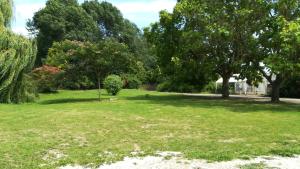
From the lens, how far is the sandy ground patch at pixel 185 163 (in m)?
8.46

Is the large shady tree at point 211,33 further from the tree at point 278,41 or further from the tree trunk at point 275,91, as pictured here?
the tree trunk at point 275,91

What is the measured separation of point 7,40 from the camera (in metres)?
23.5

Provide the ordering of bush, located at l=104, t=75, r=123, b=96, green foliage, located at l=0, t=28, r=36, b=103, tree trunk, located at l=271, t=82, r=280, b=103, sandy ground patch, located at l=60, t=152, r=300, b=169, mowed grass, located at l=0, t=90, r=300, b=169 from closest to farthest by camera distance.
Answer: sandy ground patch, located at l=60, t=152, r=300, b=169
mowed grass, located at l=0, t=90, r=300, b=169
green foliage, located at l=0, t=28, r=36, b=103
tree trunk, located at l=271, t=82, r=280, b=103
bush, located at l=104, t=75, r=123, b=96

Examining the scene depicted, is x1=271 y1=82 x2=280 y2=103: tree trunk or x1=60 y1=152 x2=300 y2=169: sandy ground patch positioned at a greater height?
x1=271 y1=82 x2=280 y2=103: tree trunk

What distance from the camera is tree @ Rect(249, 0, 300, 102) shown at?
21922 mm

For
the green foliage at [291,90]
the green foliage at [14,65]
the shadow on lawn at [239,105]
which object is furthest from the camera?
the green foliage at [291,90]

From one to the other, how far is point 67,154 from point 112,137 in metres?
2.39

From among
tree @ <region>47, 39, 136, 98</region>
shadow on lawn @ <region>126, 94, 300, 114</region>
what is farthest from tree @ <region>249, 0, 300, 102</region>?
tree @ <region>47, 39, 136, 98</region>

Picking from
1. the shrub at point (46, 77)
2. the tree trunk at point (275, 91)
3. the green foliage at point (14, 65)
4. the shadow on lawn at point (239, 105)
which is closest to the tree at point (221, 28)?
the tree trunk at point (275, 91)

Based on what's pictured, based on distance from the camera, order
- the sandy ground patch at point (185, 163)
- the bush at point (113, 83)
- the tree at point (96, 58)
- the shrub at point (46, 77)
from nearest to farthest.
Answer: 1. the sandy ground patch at point (185, 163)
2. the tree at point (96, 58)
3. the shrub at point (46, 77)
4. the bush at point (113, 83)

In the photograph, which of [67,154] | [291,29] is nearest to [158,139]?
[67,154]

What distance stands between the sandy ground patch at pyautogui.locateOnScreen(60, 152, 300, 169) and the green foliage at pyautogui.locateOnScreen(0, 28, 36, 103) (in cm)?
1524

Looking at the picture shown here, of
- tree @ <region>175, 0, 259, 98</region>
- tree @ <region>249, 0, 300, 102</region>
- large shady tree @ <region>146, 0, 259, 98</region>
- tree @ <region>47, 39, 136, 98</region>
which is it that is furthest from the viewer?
large shady tree @ <region>146, 0, 259, 98</region>

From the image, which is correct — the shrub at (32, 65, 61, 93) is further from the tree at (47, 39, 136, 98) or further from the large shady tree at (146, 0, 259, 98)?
the large shady tree at (146, 0, 259, 98)
